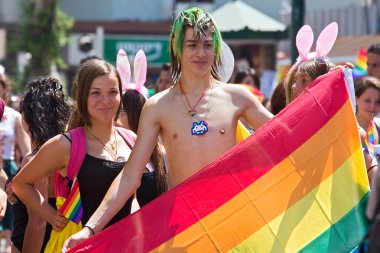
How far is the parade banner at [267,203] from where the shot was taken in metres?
5.66

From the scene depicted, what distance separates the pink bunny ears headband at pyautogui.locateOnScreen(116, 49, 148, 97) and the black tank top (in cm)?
116

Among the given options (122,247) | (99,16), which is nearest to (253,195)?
(122,247)

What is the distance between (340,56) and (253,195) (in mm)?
11861

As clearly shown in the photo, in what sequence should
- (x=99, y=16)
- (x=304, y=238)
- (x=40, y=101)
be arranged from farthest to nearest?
(x=99, y=16) → (x=40, y=101) → (x=304, y=238)

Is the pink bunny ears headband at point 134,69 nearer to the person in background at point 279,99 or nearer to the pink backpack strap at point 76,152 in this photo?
the person in background at point 279,99

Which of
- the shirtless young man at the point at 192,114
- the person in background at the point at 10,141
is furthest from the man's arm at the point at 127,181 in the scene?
the person in background at the point at 10,141

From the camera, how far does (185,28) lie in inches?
232

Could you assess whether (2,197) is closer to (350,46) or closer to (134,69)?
(134,69)

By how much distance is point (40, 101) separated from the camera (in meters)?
7.07

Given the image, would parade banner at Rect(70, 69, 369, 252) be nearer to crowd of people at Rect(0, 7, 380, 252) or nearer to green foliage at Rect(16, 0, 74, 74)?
crowd of people at Rect(0, 7, 380, 252)

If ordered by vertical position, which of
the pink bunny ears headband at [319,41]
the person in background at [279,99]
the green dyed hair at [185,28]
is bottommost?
the person in background at [279,99]

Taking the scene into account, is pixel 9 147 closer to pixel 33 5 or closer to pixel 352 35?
pixel 352 35

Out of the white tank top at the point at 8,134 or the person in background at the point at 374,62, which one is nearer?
the white tank top at the point at 8,134

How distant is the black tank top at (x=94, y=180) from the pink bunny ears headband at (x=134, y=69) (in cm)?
116
